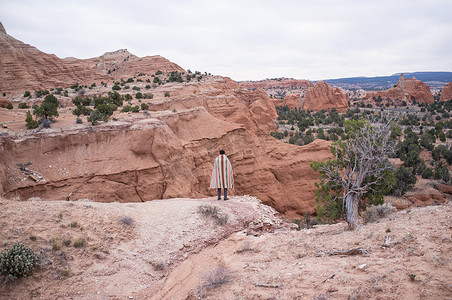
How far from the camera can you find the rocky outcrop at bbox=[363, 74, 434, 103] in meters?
62.3

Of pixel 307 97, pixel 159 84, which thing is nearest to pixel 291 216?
pixel 159 84

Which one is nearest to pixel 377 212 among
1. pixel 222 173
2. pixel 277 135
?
pixel 222 173

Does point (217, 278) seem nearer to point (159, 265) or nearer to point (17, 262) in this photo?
point (159, 265)

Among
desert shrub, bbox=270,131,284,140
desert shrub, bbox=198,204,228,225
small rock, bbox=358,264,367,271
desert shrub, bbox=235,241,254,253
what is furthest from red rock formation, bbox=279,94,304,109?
small rock, bbox=358,264,367,271

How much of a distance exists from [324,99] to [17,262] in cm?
6164

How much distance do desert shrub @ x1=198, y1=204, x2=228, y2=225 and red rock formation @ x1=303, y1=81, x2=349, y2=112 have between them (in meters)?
54.9

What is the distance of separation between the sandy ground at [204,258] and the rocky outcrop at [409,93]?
6771cm

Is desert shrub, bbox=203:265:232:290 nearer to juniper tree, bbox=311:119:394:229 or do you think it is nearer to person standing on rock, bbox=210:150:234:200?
juniper tree, bbox=311:119:394:229

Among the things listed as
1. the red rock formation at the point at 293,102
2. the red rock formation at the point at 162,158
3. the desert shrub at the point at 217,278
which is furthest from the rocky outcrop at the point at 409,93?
the desert shrub at the point at 217,278

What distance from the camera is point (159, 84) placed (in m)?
27.8

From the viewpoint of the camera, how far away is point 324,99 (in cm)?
6000

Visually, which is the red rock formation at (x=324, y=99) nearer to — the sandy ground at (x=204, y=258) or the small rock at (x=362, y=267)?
the sandy ground at (x=204, y=258)

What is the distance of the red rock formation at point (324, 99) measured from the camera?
194ft

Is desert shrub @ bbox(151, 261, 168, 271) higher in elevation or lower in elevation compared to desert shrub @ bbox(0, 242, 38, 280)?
lower
